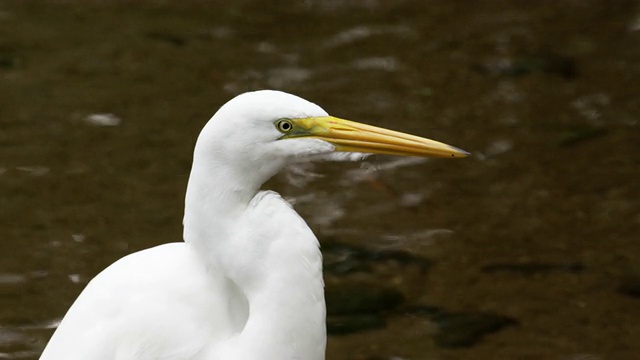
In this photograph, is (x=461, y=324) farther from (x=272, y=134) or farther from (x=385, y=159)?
(x=272, y=134)

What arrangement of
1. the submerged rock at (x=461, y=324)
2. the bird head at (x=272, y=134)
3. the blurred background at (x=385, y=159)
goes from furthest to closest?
the blurred background at (x=385, y=159)
the submerged rock at (x=461, y=324)
the bird head at (x=272, y=134)

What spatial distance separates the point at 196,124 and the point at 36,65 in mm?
1046

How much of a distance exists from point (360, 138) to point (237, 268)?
42 centimetres

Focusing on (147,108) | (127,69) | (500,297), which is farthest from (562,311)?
(127,69)

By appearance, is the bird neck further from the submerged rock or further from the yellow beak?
the submerged rock

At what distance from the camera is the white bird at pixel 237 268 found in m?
2.76

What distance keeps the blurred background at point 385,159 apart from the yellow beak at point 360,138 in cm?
132

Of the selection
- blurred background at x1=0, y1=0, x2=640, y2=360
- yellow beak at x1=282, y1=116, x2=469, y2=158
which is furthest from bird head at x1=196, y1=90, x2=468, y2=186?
blurred background at x1=0, y1=0, x2=640, y2=360

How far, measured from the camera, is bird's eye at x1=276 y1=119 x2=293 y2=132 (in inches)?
109

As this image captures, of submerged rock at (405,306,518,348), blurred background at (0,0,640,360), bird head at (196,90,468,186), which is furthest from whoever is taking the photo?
blurred background at (0,0,640,360)

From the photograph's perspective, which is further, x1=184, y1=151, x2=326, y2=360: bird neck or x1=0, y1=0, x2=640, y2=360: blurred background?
x1=0, y1=0, x2=640, y2=360: blurred background

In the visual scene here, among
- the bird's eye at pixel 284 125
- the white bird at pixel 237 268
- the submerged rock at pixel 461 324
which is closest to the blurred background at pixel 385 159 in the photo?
the submerged rock at pixel 461 324

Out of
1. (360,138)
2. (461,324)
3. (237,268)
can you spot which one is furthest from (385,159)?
(237,268)

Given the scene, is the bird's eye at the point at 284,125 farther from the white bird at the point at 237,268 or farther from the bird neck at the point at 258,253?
the bird neck at the point at 258,253
